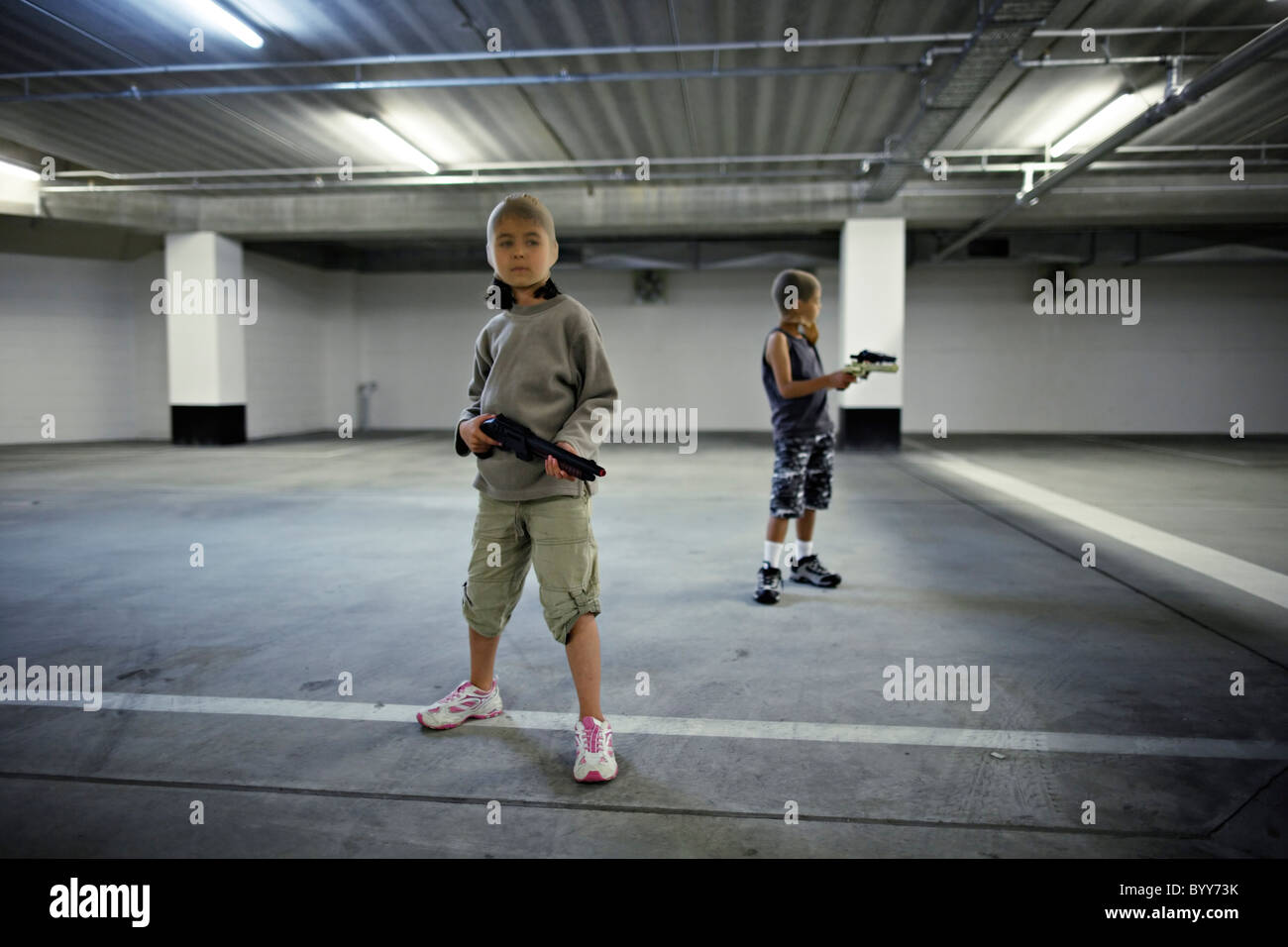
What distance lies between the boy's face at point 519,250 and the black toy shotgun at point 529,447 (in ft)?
1.28

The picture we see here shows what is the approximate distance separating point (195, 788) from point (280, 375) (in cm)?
1414

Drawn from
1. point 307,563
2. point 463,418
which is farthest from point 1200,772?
point 307,563

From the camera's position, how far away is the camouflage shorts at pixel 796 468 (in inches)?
152

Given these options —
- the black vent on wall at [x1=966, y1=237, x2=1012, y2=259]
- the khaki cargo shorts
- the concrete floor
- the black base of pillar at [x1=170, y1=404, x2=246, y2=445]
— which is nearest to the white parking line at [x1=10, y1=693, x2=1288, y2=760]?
the concrete floor

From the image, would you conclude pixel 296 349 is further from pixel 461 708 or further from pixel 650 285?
pixel 461 708

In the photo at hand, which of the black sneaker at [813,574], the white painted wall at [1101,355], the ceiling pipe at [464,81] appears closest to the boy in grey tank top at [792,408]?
the black sneaker at [813,574]

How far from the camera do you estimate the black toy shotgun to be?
204cm

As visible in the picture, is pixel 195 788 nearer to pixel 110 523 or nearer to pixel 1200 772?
pixel 1200 772

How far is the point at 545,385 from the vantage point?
7.14 feet

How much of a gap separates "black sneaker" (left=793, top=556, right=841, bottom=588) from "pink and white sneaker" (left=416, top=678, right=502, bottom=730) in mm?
2106

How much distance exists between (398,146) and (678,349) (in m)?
7.23

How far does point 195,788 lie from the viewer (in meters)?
2.01

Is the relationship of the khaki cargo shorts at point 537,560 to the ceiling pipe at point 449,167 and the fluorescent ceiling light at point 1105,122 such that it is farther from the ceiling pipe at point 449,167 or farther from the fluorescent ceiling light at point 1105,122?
the fluorescent ceiling light at point 1105,122
